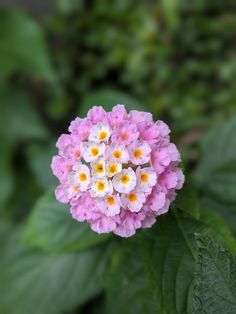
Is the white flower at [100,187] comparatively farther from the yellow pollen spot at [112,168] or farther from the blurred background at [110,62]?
the blurred background at [110,62]

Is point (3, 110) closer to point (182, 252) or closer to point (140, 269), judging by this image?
point (140, 269)

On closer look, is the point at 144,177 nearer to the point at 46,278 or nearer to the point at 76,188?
the point at 76,188

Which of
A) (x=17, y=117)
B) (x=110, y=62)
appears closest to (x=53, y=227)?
(x=17, y=117)

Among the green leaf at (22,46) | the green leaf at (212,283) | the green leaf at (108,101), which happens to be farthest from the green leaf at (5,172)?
the green leaf at (212,283)

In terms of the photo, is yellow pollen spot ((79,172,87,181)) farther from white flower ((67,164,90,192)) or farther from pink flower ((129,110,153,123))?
pink flower ((129,110,153,123))

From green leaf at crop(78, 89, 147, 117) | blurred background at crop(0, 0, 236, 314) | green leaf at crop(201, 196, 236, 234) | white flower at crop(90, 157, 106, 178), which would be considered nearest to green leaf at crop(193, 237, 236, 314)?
white flower at crop(90, 157, 106, 178)

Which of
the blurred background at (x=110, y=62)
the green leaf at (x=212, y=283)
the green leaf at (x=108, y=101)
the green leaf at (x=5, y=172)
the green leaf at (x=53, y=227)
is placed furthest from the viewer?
the blurred background at (x=110, y=62)
